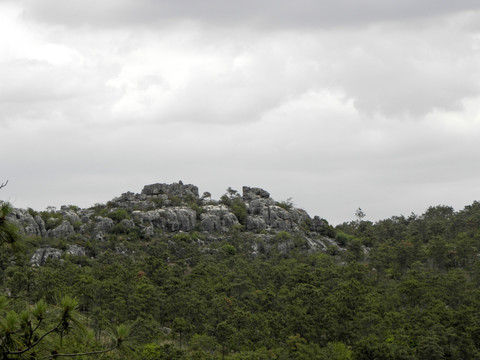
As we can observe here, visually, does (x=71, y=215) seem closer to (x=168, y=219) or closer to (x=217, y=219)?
(x=168, y=219)

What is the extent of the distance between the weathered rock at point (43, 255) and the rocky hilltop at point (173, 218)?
24.1 inches

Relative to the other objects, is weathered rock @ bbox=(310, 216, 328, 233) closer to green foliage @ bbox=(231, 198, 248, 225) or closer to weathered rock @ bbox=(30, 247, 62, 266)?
green foliage @ bbox=(231, 198, 248, 225)

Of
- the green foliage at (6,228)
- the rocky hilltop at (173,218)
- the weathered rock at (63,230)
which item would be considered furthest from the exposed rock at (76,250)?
the green foliage at (6,228)

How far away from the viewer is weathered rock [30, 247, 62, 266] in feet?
269

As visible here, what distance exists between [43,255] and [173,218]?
113 feet

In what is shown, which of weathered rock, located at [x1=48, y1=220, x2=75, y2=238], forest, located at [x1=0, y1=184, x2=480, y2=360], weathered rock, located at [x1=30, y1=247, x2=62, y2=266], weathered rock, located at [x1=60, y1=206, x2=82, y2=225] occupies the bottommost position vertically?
forest, located at [x1=0, y1=184, x2=480, y2=360]

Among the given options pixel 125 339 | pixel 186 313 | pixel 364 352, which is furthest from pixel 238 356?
pixel 125 339

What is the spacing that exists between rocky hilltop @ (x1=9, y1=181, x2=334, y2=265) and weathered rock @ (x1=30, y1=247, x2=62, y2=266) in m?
0.61

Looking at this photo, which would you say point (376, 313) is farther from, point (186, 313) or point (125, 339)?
point (125, 339)

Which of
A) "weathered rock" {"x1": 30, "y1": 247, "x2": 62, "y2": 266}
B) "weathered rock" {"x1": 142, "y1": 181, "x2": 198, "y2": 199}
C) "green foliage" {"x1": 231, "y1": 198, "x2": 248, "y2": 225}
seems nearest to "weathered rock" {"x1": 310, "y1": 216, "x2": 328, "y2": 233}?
"green foliage" {"x1": 231, "y1": 198, "x2": 248, "y2": 225}

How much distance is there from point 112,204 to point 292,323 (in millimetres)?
83795

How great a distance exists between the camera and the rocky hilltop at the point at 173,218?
335 ft

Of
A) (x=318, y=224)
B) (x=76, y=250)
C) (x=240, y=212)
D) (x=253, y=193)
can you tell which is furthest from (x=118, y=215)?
(x=318, y=224)

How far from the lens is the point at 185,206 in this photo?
12238 centimetres
